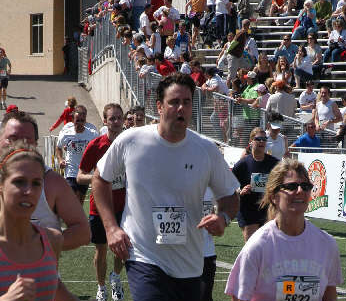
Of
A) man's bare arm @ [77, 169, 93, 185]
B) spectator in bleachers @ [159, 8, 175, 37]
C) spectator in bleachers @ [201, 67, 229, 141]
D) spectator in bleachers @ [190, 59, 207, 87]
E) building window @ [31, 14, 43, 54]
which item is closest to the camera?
man's bare arm @ [77, 169, 93, 185]

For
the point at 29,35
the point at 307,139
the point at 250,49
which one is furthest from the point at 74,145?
the point at 29,35

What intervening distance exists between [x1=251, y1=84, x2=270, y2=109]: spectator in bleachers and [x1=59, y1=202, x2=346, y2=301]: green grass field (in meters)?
4.05

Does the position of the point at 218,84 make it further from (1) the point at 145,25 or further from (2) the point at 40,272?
(2) the point at 40,272

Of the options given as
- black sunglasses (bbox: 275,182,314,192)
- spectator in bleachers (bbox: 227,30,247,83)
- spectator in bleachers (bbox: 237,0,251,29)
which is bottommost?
black sunglasses (bbox: 275,182,314,192)

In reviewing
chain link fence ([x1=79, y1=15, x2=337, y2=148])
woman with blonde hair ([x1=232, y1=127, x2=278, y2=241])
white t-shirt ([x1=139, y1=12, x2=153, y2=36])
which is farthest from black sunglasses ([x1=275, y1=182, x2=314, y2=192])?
white t-shirt ([x1=139, y1=12, x2=153, y2=36])

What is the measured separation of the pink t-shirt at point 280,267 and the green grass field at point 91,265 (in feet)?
15.9

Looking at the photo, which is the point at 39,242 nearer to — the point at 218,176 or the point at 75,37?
the point at 218,176

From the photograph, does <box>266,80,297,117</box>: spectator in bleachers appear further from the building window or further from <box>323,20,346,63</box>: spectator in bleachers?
the building window

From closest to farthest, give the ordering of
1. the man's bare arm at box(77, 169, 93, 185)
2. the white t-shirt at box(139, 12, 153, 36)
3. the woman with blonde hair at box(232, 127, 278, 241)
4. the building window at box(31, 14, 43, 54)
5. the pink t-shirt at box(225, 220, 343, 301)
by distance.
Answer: the pink t-shirt at box(225, 220, 343, 301) → the man's bare arm at box(77, 169, 93, 185) → the woman with blonde hair at box(232, 127, 278, 241) → the white t-shirt at box(139, 12, 153, 36) → the building window at box(31, 14, 43, 54)

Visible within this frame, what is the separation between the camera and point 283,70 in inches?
888

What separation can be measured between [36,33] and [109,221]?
43486 millimetres

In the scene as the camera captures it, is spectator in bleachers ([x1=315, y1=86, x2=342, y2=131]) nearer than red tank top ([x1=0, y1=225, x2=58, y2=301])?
No

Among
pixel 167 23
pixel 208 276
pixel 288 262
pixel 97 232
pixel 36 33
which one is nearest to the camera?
pixel 288 262

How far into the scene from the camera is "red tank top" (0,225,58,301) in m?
4.27
